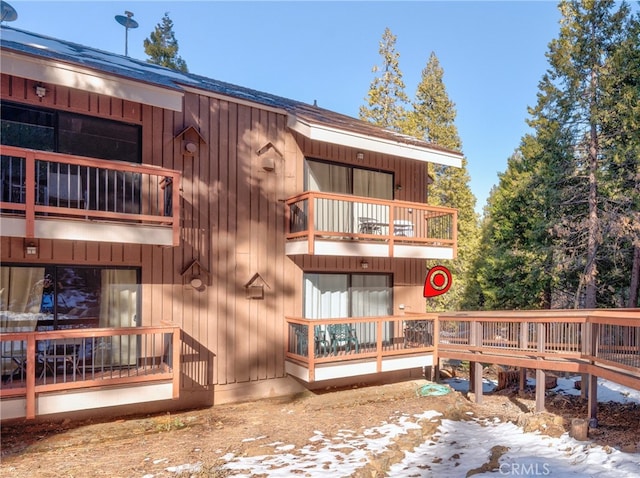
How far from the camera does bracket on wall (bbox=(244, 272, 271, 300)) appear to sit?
8.88 m

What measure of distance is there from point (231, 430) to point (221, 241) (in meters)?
3.83

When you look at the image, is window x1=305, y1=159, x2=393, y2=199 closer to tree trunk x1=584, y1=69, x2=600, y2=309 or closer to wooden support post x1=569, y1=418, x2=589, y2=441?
wooden support post x1=569, y1=418, x2=589, y2=441

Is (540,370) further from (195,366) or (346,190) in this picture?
(195,366)

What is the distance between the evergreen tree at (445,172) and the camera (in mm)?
23859

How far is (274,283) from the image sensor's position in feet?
30.4

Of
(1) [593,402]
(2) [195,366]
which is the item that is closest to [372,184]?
(2) [195,366]

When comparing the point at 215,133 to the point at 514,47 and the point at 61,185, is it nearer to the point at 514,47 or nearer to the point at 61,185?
the point at 61,185

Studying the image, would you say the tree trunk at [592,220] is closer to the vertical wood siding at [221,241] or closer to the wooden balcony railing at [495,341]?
the wooden balcony railing at [495,341]

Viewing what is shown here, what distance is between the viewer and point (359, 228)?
10.4 metres

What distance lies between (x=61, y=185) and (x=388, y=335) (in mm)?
8127

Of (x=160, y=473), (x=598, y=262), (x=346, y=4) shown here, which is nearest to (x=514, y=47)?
(x=346, y=4)

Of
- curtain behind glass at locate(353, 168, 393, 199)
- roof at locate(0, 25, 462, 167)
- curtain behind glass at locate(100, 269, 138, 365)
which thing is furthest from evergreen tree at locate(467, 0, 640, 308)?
curtain behind glass at locate(100, 269, 138, 365)

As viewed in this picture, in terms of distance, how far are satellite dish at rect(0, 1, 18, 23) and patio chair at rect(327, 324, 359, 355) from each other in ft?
42.2

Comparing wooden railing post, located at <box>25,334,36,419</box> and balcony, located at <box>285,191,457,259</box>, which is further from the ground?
balcony, located at <box>285,191,457,259</box>
